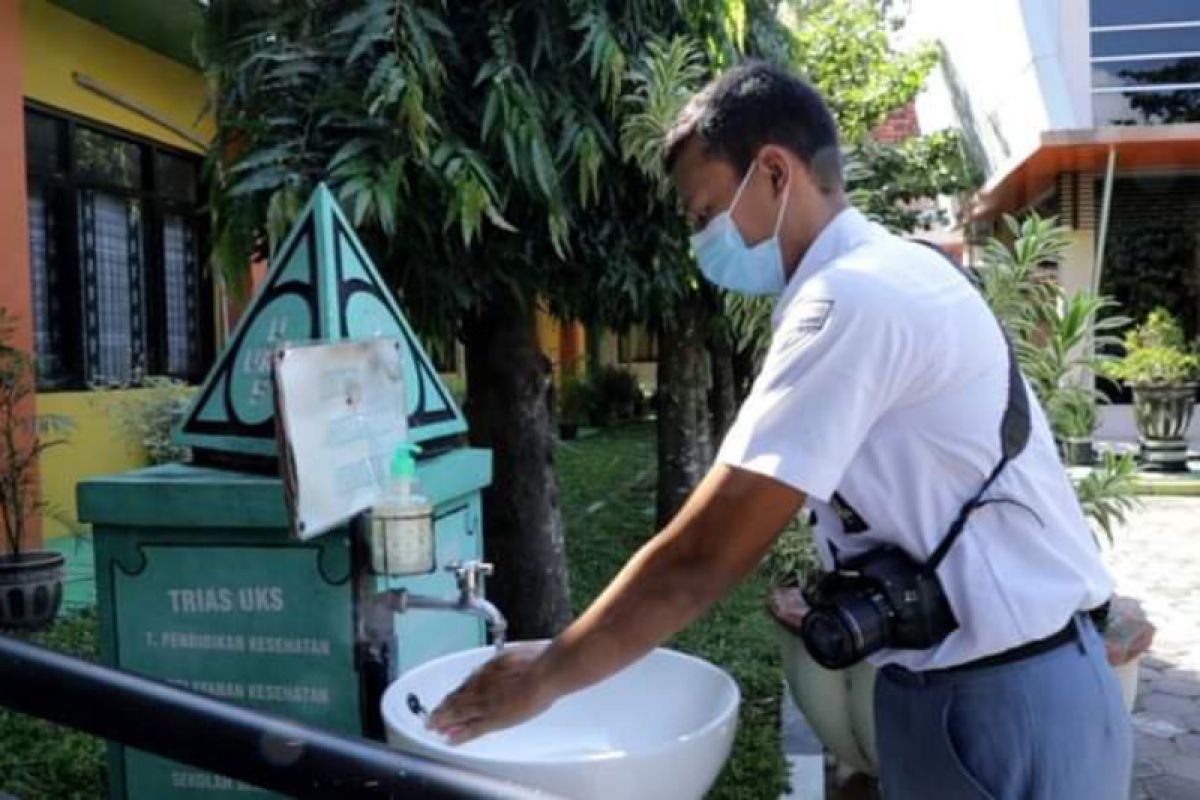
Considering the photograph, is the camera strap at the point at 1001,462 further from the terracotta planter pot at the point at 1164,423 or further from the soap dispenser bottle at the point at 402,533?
the terracotta planter pot at the point at 1164,423

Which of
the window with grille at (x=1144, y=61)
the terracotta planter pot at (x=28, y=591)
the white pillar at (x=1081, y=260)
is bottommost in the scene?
the terracotta planter pot at (x=28, y=591)

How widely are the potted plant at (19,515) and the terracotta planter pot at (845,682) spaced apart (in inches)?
155

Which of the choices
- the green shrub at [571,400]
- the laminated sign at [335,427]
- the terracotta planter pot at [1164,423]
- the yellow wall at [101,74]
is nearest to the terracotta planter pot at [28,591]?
the yellow wall at [101,74]

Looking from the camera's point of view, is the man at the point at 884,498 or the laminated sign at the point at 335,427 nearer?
the man at the point at 884,498

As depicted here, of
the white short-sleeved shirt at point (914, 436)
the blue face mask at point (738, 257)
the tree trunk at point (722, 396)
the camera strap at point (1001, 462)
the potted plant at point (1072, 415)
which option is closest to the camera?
the white short-sleeved shirt at point (914, 436)

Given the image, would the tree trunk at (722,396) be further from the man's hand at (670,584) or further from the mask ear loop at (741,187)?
the man's hand at (670,584)

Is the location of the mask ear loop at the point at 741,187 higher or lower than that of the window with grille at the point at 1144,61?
lower

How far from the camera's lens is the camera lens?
151 cm

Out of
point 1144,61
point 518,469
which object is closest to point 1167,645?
point 518,469

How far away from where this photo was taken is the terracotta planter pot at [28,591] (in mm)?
5715

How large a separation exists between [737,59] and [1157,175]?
11.3 m

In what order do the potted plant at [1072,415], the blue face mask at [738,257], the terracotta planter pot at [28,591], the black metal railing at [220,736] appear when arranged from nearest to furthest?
the black metal railing at [220,736], the blue face mask at [738,257], the potted plant at [1072,415], the terracotta planter pot at [28,591]

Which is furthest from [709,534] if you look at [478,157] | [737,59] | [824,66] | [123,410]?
[824,66]

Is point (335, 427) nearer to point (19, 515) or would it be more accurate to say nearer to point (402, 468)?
point (402, 468)
